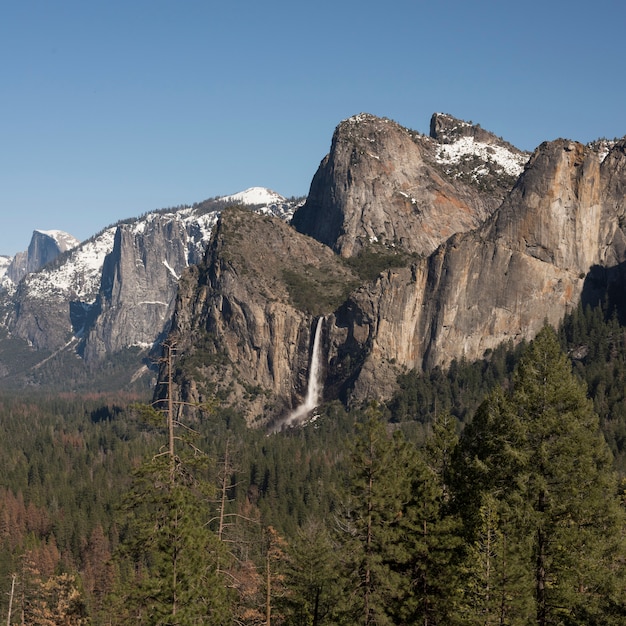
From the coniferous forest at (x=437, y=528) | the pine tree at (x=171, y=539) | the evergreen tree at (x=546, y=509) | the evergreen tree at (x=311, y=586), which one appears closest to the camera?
the pine tree at (x=171, y=539)

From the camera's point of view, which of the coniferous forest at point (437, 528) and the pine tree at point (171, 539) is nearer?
the pine tree at point (171, 539)

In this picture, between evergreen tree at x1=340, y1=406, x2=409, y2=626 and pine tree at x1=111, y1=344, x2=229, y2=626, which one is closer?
pine tree at x1=111, y1=344, x2=229, y2=626

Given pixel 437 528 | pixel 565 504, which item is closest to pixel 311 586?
pixel 437 528

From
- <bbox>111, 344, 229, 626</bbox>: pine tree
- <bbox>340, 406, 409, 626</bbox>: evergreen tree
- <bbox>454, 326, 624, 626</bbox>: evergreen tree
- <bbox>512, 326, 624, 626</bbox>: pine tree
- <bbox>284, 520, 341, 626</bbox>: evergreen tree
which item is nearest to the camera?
<bbox>111, 344, 229, 626</bbox>: pine tree

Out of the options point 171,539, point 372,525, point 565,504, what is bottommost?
point 171,539

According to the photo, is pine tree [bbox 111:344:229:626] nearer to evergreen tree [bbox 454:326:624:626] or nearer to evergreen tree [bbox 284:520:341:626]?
evergreen tree [bbox 284:520:341:626]

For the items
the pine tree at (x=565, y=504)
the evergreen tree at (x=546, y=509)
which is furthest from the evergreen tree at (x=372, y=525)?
the pine tree at (x=565, y=504)

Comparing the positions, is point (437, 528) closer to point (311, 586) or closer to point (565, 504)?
point (565, 504)

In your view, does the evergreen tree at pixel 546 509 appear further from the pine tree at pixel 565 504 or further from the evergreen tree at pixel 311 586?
the evergreen tree at pixel 311 586

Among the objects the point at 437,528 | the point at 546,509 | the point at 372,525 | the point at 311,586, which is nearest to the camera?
the point at 546,509

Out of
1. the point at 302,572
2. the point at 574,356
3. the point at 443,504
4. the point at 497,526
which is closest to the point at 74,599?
the point at 302,572

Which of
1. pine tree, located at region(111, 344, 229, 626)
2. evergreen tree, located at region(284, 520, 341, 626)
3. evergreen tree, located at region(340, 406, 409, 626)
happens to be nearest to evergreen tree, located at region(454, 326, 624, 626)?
evergreen tree, located at region(340, 406, 409, 626)

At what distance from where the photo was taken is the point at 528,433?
4462 cm

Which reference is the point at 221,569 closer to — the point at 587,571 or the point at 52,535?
the point at 587,571
